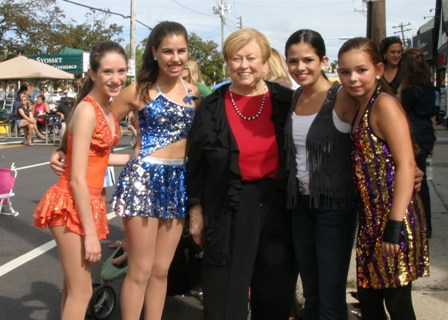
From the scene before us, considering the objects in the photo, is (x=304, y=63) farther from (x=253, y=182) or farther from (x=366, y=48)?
(x=253, y=182)

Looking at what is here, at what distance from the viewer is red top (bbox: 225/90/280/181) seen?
3166mm

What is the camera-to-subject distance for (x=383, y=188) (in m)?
2.88

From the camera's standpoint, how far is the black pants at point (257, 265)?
3221 millimetres

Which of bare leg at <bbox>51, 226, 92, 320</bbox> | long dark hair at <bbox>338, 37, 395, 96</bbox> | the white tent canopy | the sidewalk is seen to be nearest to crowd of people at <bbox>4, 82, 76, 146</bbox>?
the white tent canopy

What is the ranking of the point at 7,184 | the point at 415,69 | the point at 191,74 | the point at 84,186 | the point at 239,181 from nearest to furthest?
the point at 84,186 → the point at 239,181 → the point at 191,74 → the point at 415,69 → the point at 7,184

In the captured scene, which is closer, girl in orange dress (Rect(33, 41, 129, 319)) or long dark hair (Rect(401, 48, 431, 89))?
girl in orange dress (Rect(33, 41, 129, 319))

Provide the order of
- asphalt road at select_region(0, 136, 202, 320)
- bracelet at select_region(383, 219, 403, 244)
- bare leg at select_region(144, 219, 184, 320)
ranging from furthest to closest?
asphalt road at select_region(0, 136, 202, 320) → bare leg at select_region(144, 219, 184, 320) → bracelet at select_region(383, 219, 403, 244)

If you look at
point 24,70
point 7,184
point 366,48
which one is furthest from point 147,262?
point 24,70

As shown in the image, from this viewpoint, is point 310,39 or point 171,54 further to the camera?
point 171,54

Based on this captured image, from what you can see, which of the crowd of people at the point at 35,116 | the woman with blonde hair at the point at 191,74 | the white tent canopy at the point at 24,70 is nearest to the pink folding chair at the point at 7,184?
the woman with blonde hair at the point at 191,74

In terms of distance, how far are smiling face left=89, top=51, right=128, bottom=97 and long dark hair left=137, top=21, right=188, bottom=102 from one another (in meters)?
0.16

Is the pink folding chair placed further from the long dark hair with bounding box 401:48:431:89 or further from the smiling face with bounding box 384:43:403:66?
the long dark hair with bounding box 401:48:431:89

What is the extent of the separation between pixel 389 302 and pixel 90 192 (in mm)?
1632

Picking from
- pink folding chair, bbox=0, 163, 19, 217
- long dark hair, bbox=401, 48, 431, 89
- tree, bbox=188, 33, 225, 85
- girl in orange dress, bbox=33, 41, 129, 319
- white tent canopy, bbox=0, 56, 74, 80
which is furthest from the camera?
tree, bbox=188, 33, 225, 85
